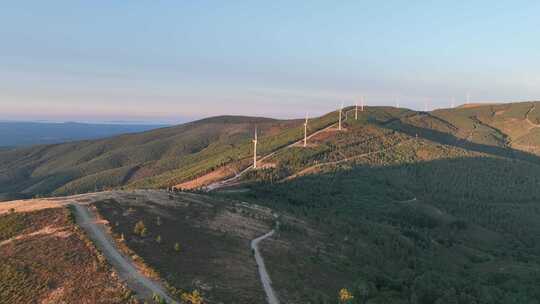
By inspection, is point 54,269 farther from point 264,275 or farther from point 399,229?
point 399,229

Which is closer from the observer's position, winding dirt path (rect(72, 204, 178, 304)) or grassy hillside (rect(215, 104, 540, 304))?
winding dirt path (rect(72, 204, 178, 304))

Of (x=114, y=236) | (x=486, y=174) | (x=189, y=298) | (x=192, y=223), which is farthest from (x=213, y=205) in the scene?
(x=486, y=174)

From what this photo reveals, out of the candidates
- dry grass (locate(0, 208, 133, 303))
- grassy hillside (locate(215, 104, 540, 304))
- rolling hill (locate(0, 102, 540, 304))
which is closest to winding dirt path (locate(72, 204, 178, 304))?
dry grass (locate(0, 208, 133, 303))

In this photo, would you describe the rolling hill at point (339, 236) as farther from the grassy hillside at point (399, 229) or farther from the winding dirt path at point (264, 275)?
the winding dirt path at point (264, 275)

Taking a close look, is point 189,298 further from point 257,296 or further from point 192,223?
point 192,223

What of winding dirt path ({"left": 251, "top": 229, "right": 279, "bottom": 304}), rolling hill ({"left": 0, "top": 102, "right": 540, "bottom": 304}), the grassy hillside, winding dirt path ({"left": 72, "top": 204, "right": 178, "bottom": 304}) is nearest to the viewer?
winding dirt path ({"left": 72, "top": 204, "right": 178, "bottom": 304})

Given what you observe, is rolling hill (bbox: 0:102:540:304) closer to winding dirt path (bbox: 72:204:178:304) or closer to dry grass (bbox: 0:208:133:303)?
winding dirt path (bbox: 72:204:178:304)

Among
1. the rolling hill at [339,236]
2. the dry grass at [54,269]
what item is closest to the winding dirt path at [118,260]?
the dry grass at [54,269]

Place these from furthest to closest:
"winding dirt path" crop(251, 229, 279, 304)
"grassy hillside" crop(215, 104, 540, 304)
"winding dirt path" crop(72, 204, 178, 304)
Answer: "grassy hillside" crop(215, 104, 540, 304)
"winding dirt path" crop(251, 229, 279, 304)
"winding dirt path" crop(72, 204, 178, 304)

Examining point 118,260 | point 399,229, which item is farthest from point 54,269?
point 399,229
